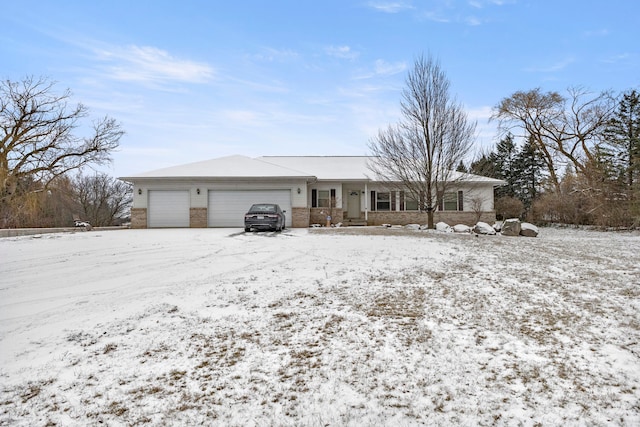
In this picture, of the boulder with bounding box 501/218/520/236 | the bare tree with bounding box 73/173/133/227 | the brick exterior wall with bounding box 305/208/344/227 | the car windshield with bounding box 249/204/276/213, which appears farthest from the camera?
the bare tree with bounding box 73/173/133/227

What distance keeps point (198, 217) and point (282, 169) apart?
559cm

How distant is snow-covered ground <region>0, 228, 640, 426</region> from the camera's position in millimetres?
2684

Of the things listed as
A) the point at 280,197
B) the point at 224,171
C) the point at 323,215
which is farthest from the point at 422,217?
the point at 224,171

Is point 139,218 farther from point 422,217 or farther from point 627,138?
point 627,138

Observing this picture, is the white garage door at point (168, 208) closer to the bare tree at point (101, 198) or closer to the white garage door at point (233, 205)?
the white garage door at point (233, 205)

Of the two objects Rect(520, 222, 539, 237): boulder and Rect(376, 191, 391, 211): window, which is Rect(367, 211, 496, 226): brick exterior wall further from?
Rect(520, 222, 539, 237): boulder

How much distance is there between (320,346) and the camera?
3715mm

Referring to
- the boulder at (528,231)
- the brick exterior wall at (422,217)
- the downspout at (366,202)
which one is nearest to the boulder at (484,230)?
the boulder at (528,231)

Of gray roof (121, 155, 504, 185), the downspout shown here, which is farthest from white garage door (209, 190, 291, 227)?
the downspout

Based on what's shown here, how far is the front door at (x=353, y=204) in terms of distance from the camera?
22.8 metres

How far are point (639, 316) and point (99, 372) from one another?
20.9 ft

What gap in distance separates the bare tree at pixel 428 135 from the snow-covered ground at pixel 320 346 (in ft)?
→ 32.1

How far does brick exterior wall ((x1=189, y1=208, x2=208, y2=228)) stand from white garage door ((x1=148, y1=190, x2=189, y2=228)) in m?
0.28

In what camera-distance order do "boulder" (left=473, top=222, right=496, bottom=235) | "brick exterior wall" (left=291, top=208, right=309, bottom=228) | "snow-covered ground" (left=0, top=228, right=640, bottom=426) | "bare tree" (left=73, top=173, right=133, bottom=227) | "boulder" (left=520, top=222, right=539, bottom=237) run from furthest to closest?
"bare tree" (left=73, top=173, right=133, bottom=227), "brick exterior wall" (left=291, top=208, right=309, bottom=228), "boulder" (left=473, top=222, right=496, bottom=235), "boulder" (left=520, top=222, right=539, bottom=237), "snow-covered ground" (left=0, top=228, right=640, bottom=426)
